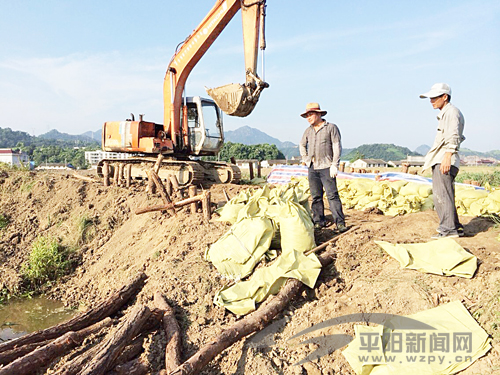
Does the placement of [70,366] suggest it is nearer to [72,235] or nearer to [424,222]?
[424,222]

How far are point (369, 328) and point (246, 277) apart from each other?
1.55 meters

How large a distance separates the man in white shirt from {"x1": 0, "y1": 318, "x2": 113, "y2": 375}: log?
156 inches

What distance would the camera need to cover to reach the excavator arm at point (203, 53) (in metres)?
7.46

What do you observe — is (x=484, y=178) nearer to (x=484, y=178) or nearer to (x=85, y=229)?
(x=484, y=178)

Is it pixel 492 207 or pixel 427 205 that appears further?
pixel 427 205

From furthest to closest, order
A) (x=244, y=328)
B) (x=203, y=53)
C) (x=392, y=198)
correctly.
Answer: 1. (x=203, y=53)
2. (x=392, y=198)
3. (x=244, y=328)

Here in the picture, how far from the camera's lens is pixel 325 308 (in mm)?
3492

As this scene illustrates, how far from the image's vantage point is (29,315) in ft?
18.0

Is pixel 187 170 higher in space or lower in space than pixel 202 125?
lower

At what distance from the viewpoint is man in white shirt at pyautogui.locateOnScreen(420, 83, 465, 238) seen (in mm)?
4383

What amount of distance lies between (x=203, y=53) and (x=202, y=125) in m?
1.84

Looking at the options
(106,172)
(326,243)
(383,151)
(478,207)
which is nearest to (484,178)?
(478,207)

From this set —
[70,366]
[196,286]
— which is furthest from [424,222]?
[70,366]

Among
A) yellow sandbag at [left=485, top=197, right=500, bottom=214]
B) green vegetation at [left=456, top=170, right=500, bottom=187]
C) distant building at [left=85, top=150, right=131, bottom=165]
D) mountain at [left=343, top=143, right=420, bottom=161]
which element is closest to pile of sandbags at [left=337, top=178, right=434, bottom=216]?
yellow sandbag at [left=485, top=197, right=500, bottom=214]
